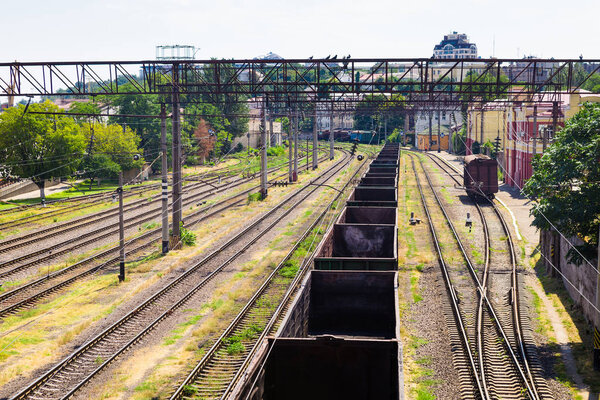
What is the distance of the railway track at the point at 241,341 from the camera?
14.5 meters

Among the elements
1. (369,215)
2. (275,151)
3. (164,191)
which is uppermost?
(275,151)

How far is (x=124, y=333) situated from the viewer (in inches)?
731

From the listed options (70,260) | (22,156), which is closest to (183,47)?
(22,156)

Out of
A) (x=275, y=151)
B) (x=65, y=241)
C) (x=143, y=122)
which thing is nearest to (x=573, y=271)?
(x=65, y=241)

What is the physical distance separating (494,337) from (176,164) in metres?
17.1

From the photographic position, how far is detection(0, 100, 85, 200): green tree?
4734 centimetres

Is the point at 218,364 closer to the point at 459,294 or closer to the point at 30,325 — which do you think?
the point at 30,325

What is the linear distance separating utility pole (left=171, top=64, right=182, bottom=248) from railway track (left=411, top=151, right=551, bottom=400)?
1304 centimetres

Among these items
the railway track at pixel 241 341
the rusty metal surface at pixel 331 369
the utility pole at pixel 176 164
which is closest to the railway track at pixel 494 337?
the rusty metal surface at pixel 331 369

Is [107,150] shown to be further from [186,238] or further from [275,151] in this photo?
[275,151]

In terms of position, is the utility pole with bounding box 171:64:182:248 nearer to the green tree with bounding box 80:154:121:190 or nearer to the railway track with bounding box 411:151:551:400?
the railway track with bounding box 411:151:551:400

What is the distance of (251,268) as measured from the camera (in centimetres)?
2678

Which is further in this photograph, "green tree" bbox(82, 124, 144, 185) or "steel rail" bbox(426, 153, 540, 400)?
"green tree" bbox(82, 124, 144, 185)

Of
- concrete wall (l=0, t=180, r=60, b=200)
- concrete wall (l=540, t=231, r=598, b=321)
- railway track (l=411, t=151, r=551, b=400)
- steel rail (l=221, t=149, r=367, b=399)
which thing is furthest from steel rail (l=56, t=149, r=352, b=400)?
concrete wall (l=0, t=180, r=60, b=200)
